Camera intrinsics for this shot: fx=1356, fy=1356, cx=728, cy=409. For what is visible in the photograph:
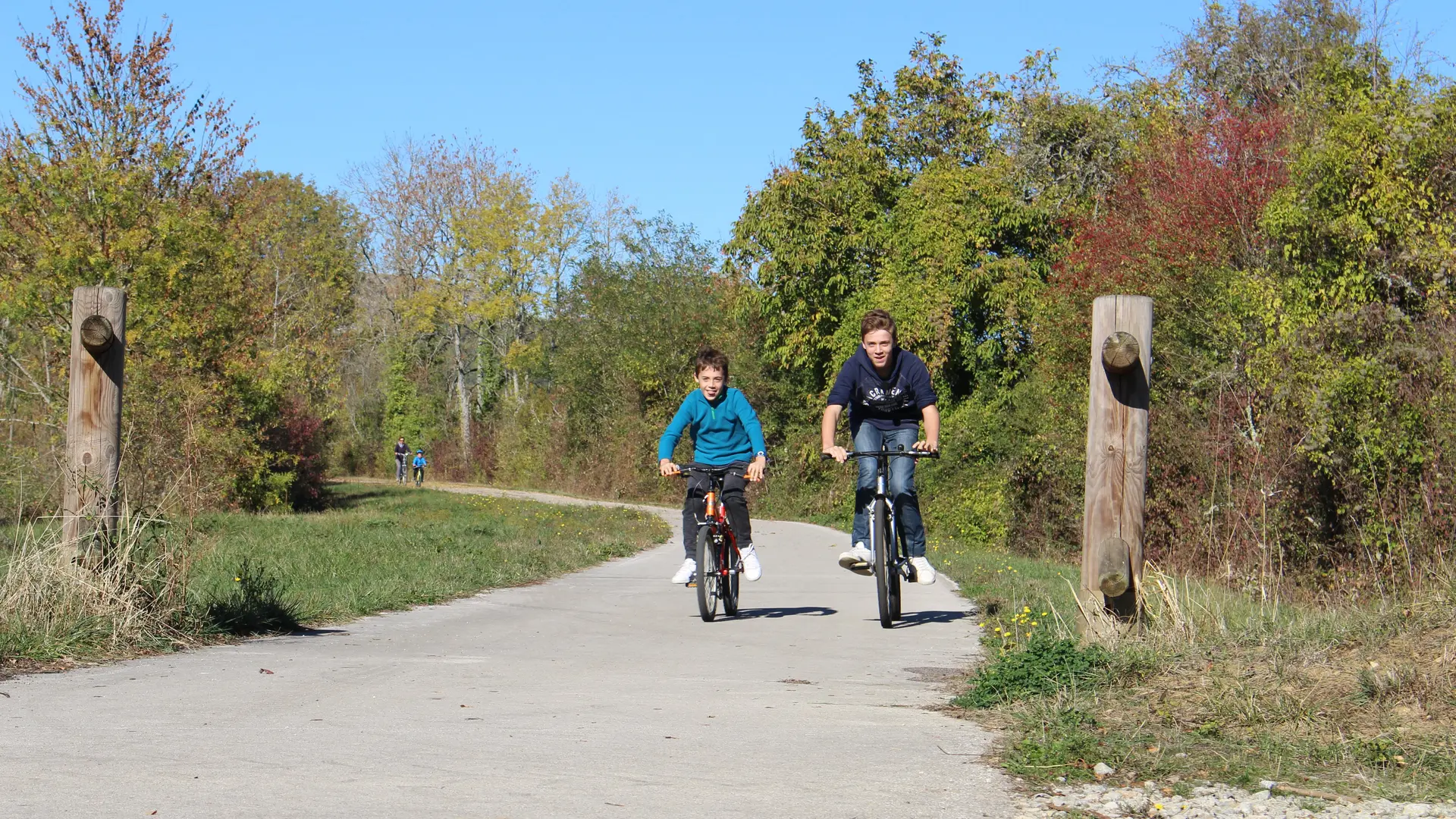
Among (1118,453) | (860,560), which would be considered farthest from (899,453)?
(1118,453)

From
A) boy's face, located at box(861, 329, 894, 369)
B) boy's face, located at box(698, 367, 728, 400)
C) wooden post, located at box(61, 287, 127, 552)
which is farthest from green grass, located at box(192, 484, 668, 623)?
boy's face, located at box(861, 329, 894, 369)

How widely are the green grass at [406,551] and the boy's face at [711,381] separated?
123 inches

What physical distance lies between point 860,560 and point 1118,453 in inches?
106

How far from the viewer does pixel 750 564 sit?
32.5 ft

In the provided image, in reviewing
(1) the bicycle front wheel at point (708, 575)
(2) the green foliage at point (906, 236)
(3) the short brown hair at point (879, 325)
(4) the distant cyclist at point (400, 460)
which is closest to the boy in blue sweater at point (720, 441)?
(1) the bicycle front wheel at point (708, 575)

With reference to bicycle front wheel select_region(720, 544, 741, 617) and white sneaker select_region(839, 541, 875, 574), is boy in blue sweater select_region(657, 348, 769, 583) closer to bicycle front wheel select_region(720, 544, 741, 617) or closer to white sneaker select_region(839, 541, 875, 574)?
bicycle front wheel select_region(720, 544, 741, 617)

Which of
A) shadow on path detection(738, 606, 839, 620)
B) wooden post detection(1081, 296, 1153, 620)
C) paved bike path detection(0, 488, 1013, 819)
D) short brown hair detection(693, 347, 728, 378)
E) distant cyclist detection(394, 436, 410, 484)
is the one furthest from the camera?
distant cyclist detection(394, 436, 410, 484)

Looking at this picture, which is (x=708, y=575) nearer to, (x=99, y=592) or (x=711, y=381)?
(x=711, y=381)

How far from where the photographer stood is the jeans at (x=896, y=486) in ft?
30.9

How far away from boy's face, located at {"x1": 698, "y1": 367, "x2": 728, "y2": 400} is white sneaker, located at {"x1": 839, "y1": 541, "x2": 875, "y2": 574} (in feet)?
4.99

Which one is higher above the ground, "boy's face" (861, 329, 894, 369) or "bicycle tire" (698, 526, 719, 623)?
"boy's face" (861, 329, 894, 369)

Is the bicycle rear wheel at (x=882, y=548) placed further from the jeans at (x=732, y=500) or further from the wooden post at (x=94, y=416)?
the wooden post at (x=94, y=416)

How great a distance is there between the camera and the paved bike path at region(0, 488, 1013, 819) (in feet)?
14.2

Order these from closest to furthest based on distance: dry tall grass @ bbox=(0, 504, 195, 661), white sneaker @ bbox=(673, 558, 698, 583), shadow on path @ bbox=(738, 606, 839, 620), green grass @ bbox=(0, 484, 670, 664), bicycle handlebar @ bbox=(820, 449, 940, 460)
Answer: dry tall grass @ bbox=(0, 504, 195, 661)
green grass @ bbox=(0, 484, 670, 664)
bicycle handlebar @ bbox=(820, 449, 940, 460)
white sneaker @ bbox=(673, 558, 698, 583)
shadow on path @ bbox=(738, 606, 839, 620)
